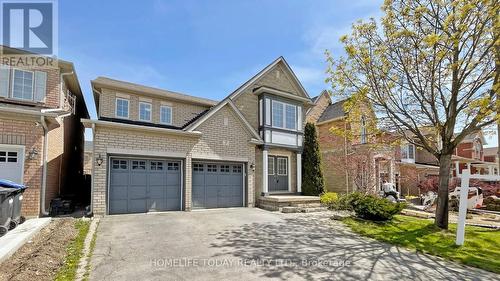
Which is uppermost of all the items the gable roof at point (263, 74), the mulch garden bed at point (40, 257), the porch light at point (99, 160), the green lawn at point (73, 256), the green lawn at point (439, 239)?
the gable roof at point (263, 74)

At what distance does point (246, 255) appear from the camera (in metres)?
6.79

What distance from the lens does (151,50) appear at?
13.0 metres

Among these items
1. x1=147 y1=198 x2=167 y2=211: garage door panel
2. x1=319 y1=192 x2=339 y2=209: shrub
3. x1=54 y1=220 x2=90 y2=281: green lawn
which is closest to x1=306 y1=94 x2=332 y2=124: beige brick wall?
x1=319 y1=192 x2=339 y2=209: shrub

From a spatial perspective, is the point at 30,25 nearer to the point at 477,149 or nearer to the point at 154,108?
the point at 154,108

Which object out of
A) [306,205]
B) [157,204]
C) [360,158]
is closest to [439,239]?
[306,205]

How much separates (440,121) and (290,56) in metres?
10.1

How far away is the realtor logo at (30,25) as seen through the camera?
36.3 ft

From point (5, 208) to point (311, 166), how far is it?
47.2 feet

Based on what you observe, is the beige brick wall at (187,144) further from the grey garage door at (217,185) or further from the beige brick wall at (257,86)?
the beige brick wall at (257,86)

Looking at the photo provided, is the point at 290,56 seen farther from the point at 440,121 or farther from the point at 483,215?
the point at 483,215

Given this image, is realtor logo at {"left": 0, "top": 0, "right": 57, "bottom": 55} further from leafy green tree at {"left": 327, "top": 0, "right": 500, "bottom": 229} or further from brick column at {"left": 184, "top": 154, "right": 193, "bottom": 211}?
leafy green tree at {"left": 327, "top": 0, "right": 500, "bottom": 229}

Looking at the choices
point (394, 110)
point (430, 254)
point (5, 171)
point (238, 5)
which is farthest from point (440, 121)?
point (5, 171)

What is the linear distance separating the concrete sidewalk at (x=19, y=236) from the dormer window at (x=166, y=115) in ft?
24.7

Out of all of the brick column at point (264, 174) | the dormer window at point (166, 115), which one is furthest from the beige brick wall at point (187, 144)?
the dormer window at point (166, 115)
